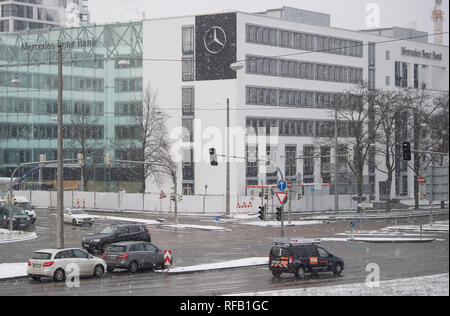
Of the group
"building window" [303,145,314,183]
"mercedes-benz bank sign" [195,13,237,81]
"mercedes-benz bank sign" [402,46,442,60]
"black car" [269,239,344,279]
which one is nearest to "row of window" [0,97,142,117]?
"mercedes-benz bank sign" [195,13,237,81]

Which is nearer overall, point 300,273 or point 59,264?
point 59,264

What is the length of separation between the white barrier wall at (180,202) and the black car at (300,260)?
40.8 metres

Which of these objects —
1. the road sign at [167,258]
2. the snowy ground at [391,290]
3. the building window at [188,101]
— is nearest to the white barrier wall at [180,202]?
the building window at [188,101]

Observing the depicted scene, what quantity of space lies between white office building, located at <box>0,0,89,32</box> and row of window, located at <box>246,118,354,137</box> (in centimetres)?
8654

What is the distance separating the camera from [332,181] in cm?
9681

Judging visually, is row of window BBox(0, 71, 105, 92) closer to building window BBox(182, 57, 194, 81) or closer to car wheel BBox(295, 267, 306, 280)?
building window BBox(182, 57, 194, 81)

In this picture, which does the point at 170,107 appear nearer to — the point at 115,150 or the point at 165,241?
the point at 115,150

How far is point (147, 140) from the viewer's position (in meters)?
89.4

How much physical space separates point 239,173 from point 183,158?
7.53 meters

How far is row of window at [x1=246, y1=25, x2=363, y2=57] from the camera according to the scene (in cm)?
8881

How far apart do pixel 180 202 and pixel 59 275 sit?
48.8m

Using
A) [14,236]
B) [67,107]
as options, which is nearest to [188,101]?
[67,107]

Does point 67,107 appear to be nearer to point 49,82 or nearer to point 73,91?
point 73,91
